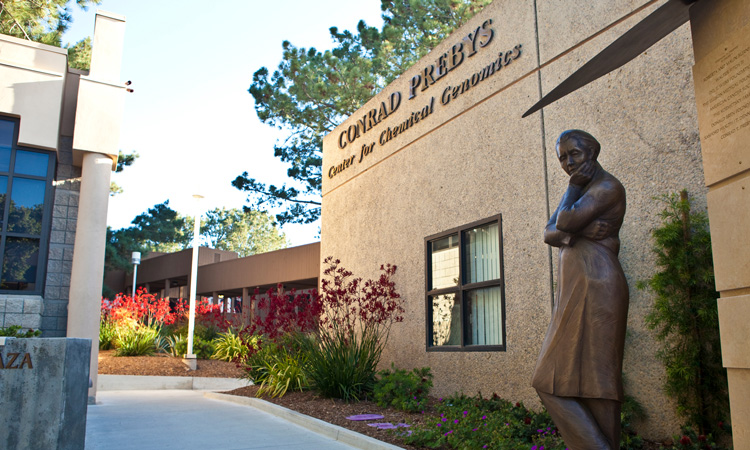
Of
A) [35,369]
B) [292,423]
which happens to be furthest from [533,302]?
[35,369]

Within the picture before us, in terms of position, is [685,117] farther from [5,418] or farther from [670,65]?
[5,418]

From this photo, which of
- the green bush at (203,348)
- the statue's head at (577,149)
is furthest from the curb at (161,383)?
the statue's head at (577,149)

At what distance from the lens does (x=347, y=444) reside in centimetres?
601

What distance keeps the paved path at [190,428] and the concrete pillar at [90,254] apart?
1246 millimetres

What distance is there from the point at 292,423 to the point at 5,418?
3.46 metres

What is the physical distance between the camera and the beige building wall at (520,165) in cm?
546

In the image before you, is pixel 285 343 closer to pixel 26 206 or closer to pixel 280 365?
pixel 280 365

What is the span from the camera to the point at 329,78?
22766mm

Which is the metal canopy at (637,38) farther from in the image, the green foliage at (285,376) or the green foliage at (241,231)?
the green foliage at (241,231)

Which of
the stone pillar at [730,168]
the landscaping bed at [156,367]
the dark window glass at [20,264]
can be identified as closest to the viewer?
the stone pillar at [730,168]

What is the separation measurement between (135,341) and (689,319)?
1300cm

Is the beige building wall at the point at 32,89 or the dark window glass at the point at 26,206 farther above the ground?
the beige building wall at the point at 32,89

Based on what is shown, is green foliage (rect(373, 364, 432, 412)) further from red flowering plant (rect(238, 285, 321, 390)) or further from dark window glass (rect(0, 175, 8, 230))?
dark window glass (rect(0, 175, 8, 230))

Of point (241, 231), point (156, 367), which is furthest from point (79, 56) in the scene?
point (241, 231)
